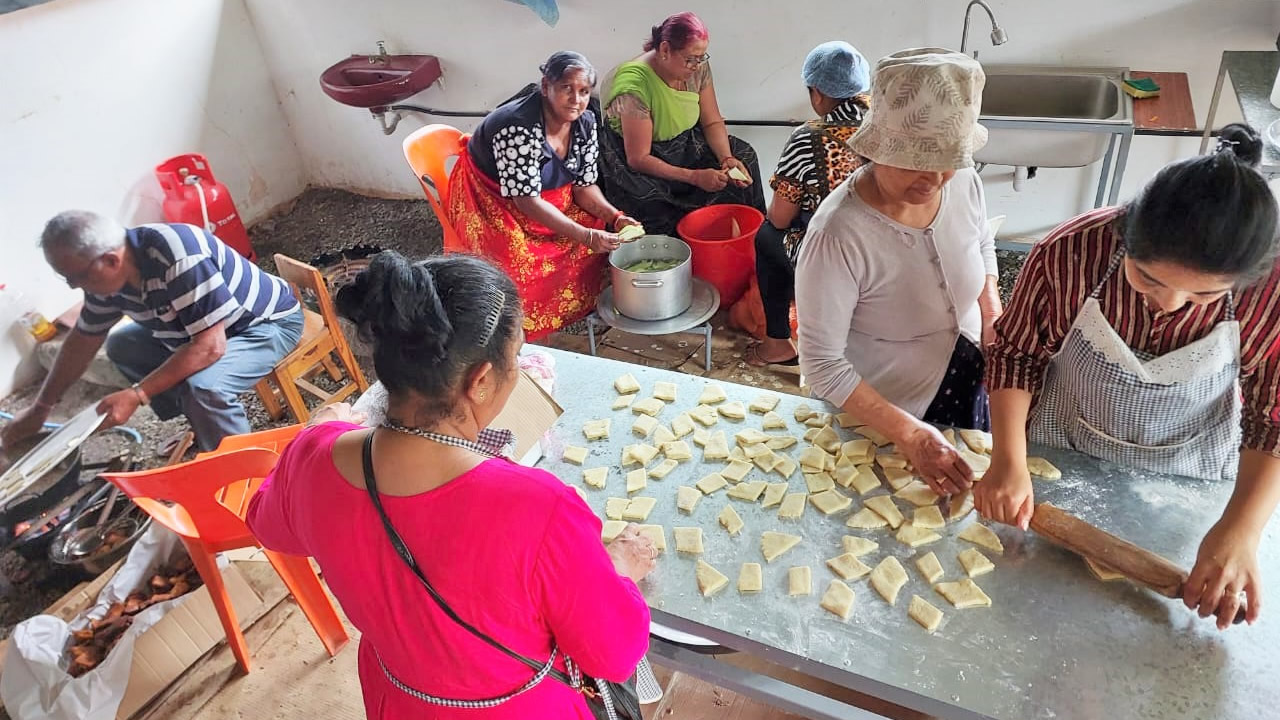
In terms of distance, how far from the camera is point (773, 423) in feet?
6.98

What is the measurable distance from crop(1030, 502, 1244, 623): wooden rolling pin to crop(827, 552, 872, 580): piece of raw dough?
379 millimetres

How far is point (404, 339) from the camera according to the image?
47.7 inches

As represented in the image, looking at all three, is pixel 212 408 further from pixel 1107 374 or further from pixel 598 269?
pixel 1107 374

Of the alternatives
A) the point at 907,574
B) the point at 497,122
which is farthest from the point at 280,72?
the point at 907,574

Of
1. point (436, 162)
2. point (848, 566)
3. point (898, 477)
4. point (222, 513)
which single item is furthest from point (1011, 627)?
point (436, 162)

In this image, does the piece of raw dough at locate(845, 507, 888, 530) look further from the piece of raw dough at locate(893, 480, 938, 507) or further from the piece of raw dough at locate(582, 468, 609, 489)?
the piece of raw dough at locate(582, 468, 609, 489)

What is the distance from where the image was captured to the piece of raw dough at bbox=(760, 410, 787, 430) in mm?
2125

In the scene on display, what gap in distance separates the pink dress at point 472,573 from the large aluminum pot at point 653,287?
235 centimetres

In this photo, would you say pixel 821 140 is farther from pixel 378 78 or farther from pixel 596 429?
pixel 378 78

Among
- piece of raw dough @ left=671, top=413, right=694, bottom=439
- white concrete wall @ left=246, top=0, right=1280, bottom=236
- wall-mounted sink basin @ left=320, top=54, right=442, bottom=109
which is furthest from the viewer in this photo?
wall-mounted sink basin @ left=320, top=54, right=442, bottom=109

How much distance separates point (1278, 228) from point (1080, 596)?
78cm

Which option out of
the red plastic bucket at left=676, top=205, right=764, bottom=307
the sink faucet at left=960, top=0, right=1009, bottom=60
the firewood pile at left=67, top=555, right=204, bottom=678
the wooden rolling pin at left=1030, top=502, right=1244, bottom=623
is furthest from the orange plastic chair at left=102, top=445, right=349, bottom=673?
the sink faucet at left=960, top=0, right=1009, bottom=60

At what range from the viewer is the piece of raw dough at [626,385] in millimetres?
2291

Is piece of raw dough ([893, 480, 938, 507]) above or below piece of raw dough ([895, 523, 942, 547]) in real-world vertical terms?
above
